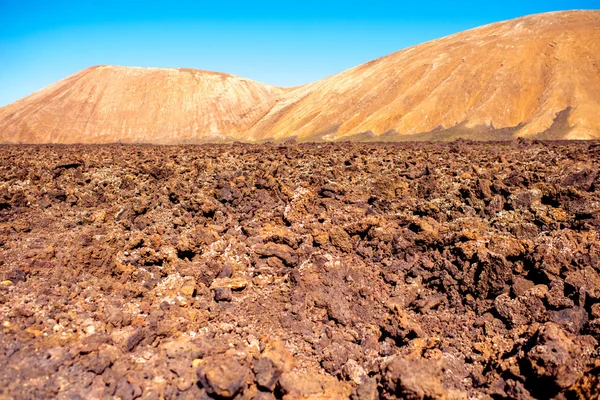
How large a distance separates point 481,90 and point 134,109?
57.7 m

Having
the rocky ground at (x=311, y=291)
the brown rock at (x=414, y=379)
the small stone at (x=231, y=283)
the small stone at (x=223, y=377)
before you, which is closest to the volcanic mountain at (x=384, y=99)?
the rocky ground at (x=311, y=291)

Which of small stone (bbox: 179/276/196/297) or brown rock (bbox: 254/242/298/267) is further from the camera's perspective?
brown rock (bbox: 254/242/298/267)

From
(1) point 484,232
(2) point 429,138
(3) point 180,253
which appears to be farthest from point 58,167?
→ (2) point 429,138

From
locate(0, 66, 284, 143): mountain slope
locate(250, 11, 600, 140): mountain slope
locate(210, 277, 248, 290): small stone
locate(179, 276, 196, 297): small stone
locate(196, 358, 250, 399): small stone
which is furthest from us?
locate(0, 66, 284, 143): mountain slope

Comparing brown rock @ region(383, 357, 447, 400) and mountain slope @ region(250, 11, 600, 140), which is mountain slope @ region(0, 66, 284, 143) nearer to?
mountain slope @ region(250, 11, 600, 140)

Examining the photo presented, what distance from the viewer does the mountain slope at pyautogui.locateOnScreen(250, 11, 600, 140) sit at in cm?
4409

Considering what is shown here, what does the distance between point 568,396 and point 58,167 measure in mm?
13984

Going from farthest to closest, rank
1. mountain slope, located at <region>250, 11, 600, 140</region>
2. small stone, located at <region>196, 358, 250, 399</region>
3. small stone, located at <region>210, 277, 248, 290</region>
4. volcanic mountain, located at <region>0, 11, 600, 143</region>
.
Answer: volcanic mountain, located at <region>0, 11, 600, 143</region>, mountain slope, located at <region>250, 11, 600, 140</region>, small stone, located at <region>210, 277, 248, 290</region>, small stone, located at <region>196, 358, 250, 399</region>

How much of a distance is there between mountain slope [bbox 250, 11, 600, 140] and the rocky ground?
3908 cm

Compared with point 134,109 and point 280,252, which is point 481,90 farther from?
point 134,109

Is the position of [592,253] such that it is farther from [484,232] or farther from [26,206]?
[26,206]

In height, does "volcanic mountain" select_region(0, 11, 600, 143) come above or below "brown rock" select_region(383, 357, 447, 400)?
above

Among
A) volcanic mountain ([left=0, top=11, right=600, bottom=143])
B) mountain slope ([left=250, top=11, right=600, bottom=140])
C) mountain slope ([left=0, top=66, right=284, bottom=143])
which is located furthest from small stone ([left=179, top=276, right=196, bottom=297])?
mountain slope ([left=0, top=66, right=284, bottom=143])

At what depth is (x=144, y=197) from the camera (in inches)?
387
